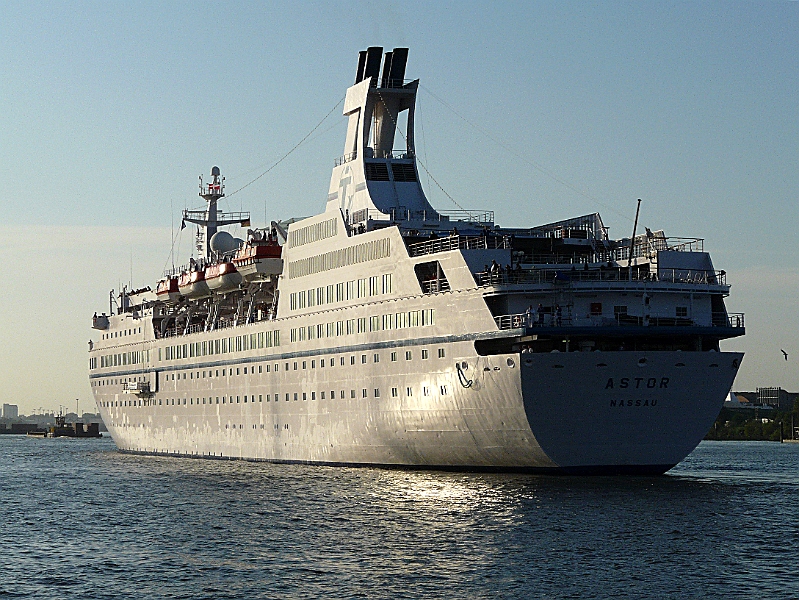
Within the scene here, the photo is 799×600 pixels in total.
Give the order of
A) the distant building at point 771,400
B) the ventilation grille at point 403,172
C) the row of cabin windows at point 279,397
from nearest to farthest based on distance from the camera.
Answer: the row of cabin windows at point 279,397
the ventilation grille at point 403,172
the distant building at point 771,400

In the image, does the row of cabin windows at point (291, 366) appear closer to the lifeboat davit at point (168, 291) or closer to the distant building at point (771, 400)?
the lifeboat davit at point (168, 291)

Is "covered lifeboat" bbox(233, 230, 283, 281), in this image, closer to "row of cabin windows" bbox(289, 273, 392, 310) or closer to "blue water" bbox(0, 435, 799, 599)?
"row of cabin windows" bbox(289, 273, 392, 310)

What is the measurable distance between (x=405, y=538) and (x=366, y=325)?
21.8 meters

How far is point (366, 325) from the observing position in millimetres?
59062

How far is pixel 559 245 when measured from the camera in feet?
194

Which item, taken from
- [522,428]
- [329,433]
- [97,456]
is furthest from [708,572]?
[97,456]

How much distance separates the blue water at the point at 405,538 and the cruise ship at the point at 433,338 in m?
2.29

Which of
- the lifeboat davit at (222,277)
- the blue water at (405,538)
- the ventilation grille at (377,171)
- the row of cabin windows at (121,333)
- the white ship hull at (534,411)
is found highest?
the ventilation grille at (377,171)

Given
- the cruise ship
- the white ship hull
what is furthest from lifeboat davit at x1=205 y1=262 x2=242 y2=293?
the white ship hull

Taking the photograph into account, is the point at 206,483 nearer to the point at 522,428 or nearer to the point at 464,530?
A: the point at 522,428

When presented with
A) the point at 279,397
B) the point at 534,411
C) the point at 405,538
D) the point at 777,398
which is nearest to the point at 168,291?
the point at 279,397

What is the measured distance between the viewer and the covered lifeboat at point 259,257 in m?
70.3

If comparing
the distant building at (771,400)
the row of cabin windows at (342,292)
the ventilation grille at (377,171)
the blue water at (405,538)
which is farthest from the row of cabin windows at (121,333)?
the distant building at (771,400)

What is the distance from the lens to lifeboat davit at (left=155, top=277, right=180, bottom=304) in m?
84.9
